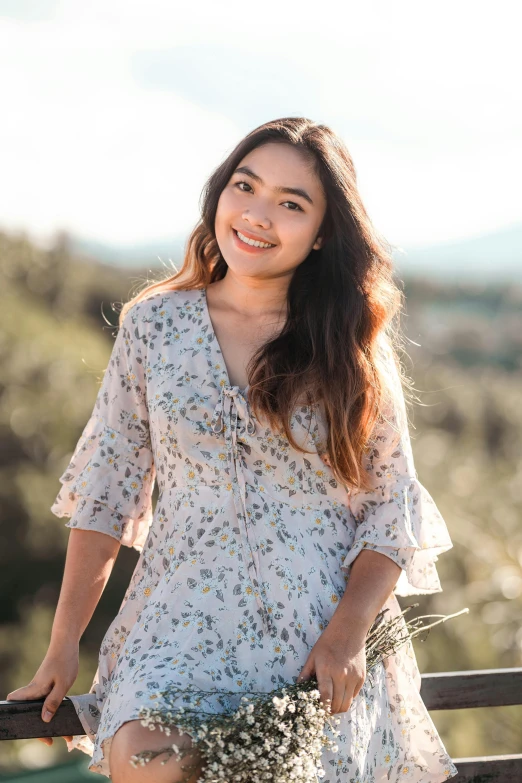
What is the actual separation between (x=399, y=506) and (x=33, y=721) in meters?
0.93

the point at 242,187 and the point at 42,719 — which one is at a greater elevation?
the point at 242,187

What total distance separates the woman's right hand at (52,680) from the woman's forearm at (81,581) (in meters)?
0.02

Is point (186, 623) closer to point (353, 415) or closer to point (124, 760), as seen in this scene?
point (124, 760)

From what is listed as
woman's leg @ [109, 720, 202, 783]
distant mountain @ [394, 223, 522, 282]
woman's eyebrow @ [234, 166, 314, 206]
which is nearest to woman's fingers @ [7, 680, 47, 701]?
woman's leg @ [109, 720, 202, 783]

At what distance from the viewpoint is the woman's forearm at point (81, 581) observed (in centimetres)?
210

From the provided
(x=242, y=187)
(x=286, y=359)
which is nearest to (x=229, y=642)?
(x=286, y=359)

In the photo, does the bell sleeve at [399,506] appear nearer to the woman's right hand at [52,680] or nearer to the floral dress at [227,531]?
the floral dress at [227,531]

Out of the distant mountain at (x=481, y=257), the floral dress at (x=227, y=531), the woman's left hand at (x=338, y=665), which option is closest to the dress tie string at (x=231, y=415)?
the floral dress at (x=227, y=531)

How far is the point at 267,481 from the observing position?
215 centimetres

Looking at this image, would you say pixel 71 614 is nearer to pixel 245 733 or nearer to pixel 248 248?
pixel 245 733

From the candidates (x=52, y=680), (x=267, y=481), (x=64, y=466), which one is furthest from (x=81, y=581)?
(x=64, y=466)

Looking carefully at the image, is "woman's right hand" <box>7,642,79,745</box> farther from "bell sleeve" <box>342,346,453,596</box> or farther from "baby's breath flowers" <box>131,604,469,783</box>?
"bell sleeve" <box>342,346,453,596</box>

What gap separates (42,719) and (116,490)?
1.72 feet

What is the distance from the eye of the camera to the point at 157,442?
221cm
